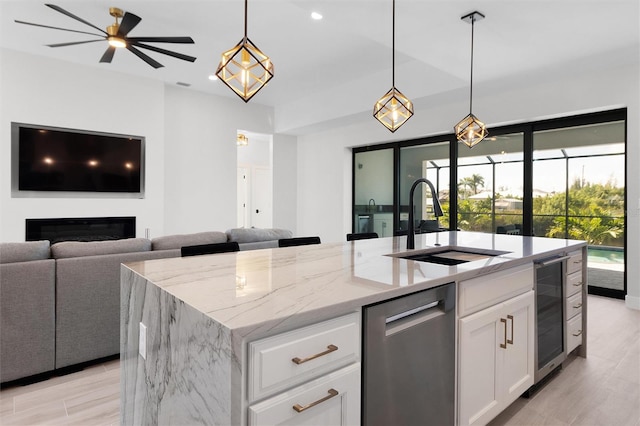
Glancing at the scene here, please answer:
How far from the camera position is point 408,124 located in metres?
6.00

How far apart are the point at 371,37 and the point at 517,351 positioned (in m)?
3.03

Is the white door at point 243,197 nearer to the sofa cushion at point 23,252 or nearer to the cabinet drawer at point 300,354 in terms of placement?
the sofa cushion at point 23,252

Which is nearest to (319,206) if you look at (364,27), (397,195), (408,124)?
(397,195)

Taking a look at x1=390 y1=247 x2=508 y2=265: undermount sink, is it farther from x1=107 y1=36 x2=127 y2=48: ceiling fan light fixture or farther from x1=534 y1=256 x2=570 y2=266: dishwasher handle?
x1=107 y1=36 x2=127 y2=48: ceiling fan light fixture

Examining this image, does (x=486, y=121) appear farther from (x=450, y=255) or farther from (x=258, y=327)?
(x=258, y=327)

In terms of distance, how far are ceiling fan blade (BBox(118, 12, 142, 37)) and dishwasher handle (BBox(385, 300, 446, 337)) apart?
3.39 m

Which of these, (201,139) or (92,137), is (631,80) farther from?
(92,137)

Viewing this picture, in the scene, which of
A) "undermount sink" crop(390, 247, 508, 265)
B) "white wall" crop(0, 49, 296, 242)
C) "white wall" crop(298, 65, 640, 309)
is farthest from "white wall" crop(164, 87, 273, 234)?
"undermount sink" crop(390, 247, 508, 265)

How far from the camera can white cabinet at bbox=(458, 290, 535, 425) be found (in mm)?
1562

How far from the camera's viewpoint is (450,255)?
232 centimetres

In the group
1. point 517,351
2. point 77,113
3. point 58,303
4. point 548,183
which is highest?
point 77,113

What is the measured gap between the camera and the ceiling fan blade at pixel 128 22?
3188mm

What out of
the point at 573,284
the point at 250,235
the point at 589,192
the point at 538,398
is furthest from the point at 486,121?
the point at 538,398

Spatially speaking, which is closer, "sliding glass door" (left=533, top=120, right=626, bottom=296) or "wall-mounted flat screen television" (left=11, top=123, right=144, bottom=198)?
"sliding glass door" (left=533, top=120, right=626, bottom=296)
